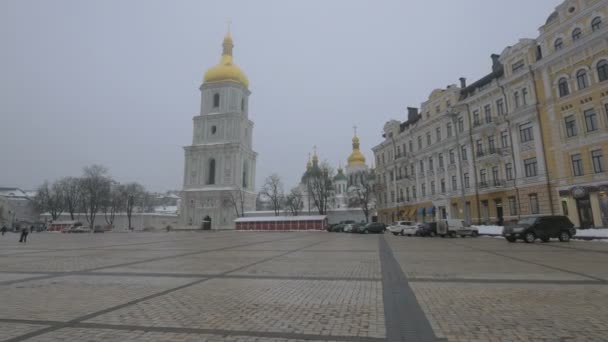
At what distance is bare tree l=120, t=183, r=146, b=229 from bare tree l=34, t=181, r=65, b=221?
48.6 ft

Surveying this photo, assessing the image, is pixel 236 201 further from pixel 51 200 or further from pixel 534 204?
pixel 534 204

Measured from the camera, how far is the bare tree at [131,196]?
79650 mm

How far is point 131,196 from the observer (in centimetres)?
7925

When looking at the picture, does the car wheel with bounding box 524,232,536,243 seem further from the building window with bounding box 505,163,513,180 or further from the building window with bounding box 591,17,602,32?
the building window with bounding box 591,17,602,32

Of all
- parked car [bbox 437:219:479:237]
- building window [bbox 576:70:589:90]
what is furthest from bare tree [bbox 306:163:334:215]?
building window [bbox 576:70:589:90]

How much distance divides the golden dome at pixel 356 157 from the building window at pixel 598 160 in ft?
195

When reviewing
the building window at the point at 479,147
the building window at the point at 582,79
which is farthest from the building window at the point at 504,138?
the building window at the point at 582,79

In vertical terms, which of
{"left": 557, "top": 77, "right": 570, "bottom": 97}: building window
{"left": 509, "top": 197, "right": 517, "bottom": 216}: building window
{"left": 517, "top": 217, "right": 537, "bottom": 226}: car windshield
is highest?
{"left": 557, "top": 77, "right": 570, "bottom": 97}: building window

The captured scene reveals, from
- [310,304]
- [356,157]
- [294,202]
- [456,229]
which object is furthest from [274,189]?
[310,304]

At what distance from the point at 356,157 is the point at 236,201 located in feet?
108

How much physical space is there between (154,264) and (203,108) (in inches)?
2841

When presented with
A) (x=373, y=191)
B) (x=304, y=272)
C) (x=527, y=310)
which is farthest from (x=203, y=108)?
(x=527, y=310)

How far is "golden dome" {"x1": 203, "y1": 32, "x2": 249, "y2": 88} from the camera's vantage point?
261 ft

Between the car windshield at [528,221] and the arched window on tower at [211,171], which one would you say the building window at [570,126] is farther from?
the arched window on tower at [211,171]
